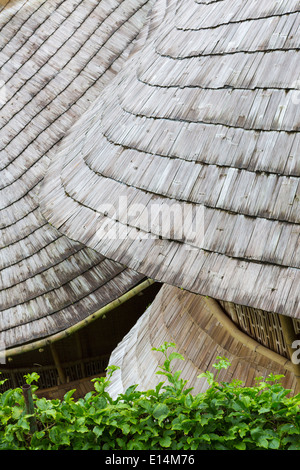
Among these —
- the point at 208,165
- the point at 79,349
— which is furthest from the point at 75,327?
the point at 208,165

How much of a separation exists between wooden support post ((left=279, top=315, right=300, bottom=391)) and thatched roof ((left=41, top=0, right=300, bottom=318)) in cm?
65

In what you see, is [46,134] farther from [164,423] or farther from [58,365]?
[164,423]

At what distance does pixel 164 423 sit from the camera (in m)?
3.26

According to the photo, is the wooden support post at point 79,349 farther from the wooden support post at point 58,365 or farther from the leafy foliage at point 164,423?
the leafy foliage at point 164,423

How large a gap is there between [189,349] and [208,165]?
1540 mm

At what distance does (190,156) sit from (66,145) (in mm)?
2001

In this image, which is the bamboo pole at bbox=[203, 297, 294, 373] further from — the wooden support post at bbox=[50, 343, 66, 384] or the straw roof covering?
the wooden support post at bbox=[50, 343, 66, 384]

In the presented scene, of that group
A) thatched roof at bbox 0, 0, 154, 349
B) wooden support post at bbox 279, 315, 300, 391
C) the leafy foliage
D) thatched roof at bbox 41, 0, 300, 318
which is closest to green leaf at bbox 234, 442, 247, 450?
the leafy foliage
